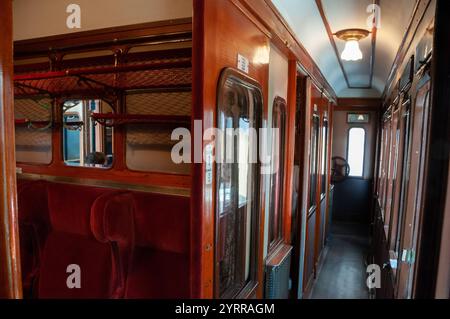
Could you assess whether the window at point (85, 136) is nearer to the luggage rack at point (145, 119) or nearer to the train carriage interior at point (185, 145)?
the train carriage interior at point (185, 145)

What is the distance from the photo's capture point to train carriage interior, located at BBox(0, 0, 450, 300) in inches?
46.5

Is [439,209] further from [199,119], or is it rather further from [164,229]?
[164,229]

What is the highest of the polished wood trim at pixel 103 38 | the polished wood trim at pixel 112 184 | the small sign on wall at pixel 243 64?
the polished wood trim at pixel 103 38

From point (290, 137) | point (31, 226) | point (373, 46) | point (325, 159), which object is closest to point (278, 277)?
point (290, 137)

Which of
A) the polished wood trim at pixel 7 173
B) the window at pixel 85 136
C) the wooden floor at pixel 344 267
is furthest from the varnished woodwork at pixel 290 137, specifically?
the polished wood trim at pixel 7 173

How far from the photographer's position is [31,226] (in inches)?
92.7

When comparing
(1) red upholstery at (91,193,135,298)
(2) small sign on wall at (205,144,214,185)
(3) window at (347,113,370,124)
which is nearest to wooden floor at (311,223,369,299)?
(3) window at (347,113,370,124)

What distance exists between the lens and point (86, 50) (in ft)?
7.54

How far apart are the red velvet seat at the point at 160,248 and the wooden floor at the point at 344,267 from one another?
9.31 feet

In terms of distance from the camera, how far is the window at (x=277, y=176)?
240cm

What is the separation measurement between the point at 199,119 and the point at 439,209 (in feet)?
2.72

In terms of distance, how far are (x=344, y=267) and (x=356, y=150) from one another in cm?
342

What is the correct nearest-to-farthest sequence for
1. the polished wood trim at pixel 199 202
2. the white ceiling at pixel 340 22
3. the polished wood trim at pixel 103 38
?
Result: the polished wood trim at pixel 199 202, the polished wood trim at pixel 103 38, the white ceiling at pixel 340 22
